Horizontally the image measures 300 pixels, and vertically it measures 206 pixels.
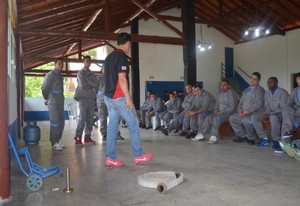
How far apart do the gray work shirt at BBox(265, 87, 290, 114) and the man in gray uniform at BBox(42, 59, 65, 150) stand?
10.8ft

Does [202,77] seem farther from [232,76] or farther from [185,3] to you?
[185,3]

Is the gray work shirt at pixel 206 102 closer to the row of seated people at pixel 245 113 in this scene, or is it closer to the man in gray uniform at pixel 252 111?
the row of seated people at pixel 245 113

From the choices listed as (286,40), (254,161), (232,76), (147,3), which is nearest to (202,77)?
(232,76)

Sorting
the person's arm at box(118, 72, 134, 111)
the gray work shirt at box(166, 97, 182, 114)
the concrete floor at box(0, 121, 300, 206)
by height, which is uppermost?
the person's arm at box(118, 72, 134, 111)

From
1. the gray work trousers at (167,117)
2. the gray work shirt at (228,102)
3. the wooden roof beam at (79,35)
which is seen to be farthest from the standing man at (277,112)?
the wooden roof beam at (79,35)

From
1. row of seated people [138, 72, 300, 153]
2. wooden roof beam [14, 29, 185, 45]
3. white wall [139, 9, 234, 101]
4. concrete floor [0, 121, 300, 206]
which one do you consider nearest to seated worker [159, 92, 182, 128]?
row of seated people [138, 72, 300, 153]

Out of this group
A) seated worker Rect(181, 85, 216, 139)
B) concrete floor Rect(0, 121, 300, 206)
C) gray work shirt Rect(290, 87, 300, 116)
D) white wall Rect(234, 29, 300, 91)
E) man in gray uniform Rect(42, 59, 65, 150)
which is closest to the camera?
concrete floor Rect(0, 121, 300, 206)

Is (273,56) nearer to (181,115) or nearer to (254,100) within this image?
(181,115)

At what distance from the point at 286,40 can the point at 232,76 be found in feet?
11.0

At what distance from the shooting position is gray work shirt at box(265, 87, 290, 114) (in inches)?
181

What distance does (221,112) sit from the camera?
5.52 meters

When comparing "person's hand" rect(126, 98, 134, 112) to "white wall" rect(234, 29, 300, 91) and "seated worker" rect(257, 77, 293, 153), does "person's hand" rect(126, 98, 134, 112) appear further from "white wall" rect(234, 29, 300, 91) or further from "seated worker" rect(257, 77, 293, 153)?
"white wall" rect(234, 29, 300, 91)

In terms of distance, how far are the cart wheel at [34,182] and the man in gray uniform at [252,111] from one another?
358 centimetres

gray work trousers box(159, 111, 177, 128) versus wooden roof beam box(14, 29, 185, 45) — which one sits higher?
wooden roof beam box(14, 29, 185, 45)
